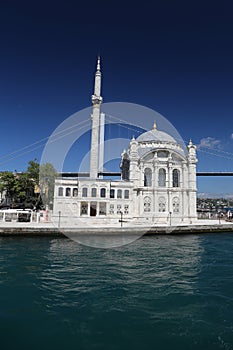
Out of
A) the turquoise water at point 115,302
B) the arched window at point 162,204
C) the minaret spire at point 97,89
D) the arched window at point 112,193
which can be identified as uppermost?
the minaret spire at point 97,89

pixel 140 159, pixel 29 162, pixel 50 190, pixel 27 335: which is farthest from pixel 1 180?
pixel 27 335

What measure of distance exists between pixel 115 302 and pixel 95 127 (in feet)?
113

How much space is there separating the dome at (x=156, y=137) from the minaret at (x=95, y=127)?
752 centimetres

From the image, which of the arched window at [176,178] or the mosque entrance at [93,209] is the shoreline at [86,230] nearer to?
the mosque entrance at [93,209]

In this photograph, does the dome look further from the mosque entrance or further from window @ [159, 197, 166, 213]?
the mosque entrance

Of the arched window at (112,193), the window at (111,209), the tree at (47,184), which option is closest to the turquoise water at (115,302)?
the window at (111,209)

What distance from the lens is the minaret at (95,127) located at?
38.2 m

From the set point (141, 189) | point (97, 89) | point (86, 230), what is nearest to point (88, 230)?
point (86, 230)

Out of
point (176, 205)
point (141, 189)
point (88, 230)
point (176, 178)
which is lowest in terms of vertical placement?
point (88, 230)

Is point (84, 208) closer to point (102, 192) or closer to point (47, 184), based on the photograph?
point (102, 192)

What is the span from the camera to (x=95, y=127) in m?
39.5

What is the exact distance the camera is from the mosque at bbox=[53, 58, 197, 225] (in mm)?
32188

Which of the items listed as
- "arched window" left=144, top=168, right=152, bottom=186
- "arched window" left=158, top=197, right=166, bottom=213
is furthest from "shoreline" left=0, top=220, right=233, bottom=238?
"arched window" left=144, top=168, right=152, bottom=186

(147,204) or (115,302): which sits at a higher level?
(147,204)
